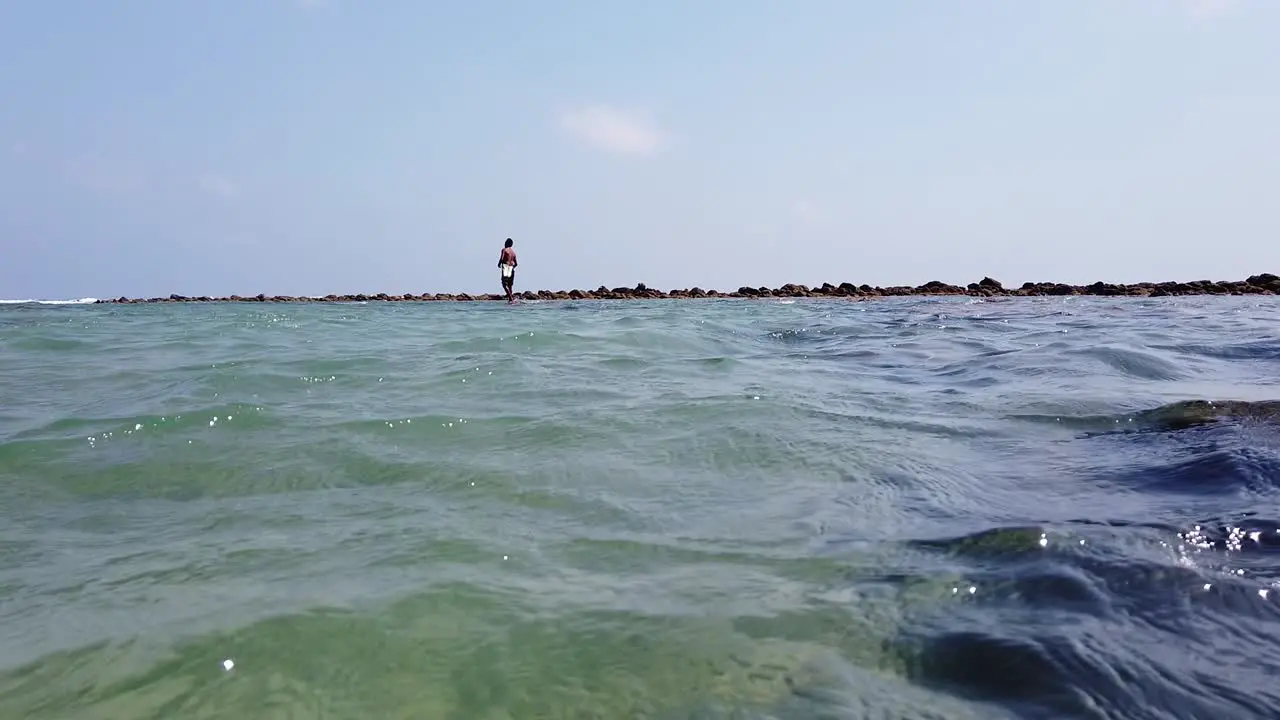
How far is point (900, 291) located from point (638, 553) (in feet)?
92.3

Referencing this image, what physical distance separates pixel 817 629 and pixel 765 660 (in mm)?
198

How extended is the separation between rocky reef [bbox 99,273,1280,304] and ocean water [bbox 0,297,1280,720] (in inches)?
873

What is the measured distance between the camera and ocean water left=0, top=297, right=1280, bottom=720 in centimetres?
167

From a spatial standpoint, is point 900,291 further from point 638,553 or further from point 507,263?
point 638,553

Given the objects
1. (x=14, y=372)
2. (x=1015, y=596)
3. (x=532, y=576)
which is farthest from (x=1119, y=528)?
(x=14, y=372)

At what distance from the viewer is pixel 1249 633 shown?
1.79m

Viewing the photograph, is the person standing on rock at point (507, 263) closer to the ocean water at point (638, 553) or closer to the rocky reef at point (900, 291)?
the rocky reef at point (900, 291)

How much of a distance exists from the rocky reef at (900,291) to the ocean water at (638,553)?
22.2m

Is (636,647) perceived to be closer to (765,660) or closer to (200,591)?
(765,660)

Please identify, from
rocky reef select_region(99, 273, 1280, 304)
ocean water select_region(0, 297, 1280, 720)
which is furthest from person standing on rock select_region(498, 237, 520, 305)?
ocean water select_region(0, 297, 1280, 720)

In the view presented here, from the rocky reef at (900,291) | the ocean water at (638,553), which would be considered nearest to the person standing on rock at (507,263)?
the rocky reef at (900,291)

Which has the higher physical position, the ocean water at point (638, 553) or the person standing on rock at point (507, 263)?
the person standing on rock at point (507, 263)

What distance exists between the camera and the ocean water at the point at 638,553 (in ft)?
5.49

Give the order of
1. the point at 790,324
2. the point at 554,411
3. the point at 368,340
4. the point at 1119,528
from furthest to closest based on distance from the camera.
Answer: the point at 790,324, the point at 368,340, the point at 554,411, the point at 1119,528
